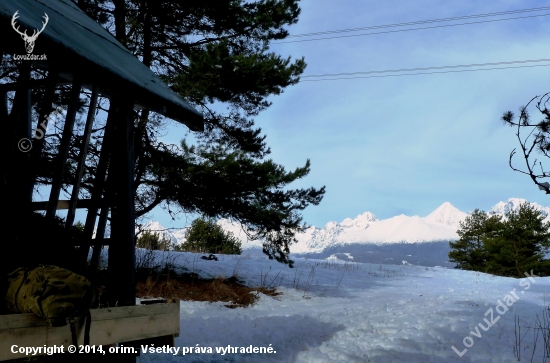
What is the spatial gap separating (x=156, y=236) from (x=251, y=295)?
742 cm

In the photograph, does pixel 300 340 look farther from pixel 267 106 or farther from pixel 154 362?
pixel 267 106

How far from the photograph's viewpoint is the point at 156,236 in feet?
54.7

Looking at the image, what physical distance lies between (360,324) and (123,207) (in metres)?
4.49

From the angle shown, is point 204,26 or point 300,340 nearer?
point 300,340

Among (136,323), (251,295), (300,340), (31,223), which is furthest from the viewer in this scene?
(251,295)

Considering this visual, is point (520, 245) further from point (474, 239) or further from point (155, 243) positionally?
point (155, 243)

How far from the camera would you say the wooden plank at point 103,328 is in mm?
2969

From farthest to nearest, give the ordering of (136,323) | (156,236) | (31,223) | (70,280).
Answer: (156,236), (31,223), (136,323), (70,280)

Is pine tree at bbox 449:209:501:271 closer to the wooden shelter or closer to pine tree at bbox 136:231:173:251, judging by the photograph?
pine tree at bbox 136:231:173:251

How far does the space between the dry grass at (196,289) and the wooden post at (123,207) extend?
4.64 metres

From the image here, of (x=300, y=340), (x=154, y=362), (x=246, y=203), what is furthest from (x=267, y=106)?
(x=154, y=362)

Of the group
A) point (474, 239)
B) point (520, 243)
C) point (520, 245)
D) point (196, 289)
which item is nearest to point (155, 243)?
point (196, 289)

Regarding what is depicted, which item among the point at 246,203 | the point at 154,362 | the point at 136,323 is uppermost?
the point at 246,203

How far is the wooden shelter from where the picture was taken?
379cm
